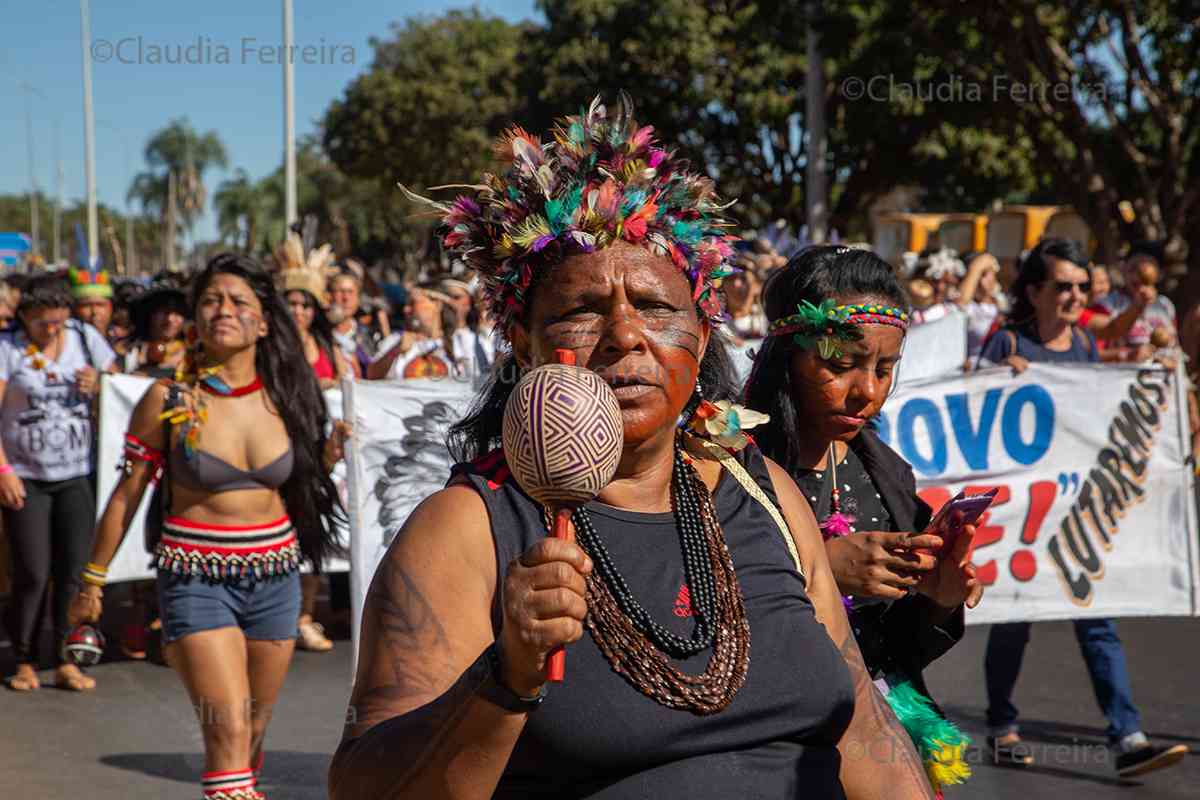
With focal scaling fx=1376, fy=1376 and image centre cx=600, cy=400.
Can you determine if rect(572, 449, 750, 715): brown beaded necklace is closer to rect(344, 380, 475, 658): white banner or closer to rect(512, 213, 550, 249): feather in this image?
rect(512, 213, 550, 249): feather

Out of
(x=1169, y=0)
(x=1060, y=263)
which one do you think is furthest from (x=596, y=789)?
(x=1169, y=0)

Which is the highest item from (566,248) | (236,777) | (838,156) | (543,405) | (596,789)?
(838,156)

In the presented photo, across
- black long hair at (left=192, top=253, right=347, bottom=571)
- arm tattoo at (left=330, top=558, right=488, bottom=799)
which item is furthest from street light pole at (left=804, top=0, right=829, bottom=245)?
arm tattoo at (left=330, top=558, right=488, bottom=799)

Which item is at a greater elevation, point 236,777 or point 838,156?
point 838,156

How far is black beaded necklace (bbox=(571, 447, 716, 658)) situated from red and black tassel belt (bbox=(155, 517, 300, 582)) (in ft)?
9.14

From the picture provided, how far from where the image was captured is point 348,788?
75.0 inches

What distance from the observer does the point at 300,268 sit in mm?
8617

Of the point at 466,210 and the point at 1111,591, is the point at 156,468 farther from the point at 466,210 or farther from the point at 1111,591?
the point at 1111,591

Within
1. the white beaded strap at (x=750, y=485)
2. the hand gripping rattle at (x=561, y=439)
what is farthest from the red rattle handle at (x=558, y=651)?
the white beaded strap at (x=750, y=485)

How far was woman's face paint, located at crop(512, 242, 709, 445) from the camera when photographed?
2.09 metres

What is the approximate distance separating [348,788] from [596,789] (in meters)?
0.35

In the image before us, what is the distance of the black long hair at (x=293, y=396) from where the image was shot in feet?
16.5

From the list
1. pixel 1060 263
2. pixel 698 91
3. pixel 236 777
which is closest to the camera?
pixel 236 777

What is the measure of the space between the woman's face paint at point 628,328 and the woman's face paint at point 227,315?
290 cm
